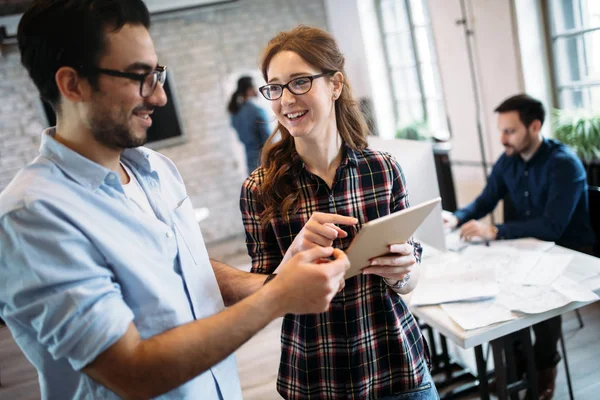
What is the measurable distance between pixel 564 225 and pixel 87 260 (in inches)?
91.2

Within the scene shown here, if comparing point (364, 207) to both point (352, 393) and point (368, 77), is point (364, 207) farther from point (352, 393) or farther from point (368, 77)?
point (368, 77)

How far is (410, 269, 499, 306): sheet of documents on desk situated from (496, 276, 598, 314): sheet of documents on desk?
52mm

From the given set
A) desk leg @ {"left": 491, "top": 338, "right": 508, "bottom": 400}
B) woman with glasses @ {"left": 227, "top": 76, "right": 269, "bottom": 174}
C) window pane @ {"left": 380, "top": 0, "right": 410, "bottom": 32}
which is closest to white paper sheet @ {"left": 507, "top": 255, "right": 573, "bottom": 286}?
desk leg @ {"left": 491, "top": 338, "right": 508, "bottom": 400}

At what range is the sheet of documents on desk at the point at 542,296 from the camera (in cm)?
166

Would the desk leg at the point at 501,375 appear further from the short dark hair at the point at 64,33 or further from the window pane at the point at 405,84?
the window pane at the point at 405,84

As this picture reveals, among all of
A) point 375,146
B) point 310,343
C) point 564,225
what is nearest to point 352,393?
point 310,343

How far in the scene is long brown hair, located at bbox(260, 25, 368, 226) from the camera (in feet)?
4.27

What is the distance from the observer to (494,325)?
5.35 ft

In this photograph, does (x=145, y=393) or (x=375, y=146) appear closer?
(x=145, y=393)

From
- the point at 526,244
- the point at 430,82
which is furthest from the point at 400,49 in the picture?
the point at 526,244

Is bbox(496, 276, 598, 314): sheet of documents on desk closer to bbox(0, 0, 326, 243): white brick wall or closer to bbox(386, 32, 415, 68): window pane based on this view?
bbox(386, 32, 415, 68): window pane

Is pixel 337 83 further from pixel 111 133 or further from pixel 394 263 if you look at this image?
pixel 111 133

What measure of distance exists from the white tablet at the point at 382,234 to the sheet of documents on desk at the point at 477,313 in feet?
2.03

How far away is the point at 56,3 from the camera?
842 millimetres
